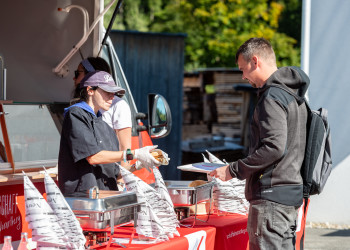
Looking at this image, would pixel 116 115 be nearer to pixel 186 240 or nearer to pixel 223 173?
pixel 223 173

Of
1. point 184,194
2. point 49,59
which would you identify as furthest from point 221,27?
point 184,194

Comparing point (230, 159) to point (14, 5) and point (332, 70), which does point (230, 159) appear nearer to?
point (332, 70)

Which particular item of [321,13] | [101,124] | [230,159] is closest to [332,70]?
[321,13]

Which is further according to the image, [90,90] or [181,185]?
[181,185]

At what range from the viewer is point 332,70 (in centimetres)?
862

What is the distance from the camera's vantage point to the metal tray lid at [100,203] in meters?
2.86

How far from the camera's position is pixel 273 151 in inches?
126

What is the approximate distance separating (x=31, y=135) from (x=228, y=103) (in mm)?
13742

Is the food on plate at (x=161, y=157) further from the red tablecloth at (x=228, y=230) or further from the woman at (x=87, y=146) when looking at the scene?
the red tablecloth at (x=228, y=230)

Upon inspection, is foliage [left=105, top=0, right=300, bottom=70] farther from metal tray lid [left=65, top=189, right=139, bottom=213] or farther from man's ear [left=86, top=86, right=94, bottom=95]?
metal tray lid [left=65, top=189, right=139, bottom=213]

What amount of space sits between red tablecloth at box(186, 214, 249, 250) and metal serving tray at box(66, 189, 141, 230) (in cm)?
92

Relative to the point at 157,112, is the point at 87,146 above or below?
below

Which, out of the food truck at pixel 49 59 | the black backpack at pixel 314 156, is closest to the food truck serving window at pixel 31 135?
the food truck at pixel 49 59

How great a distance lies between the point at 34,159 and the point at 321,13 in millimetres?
5757
